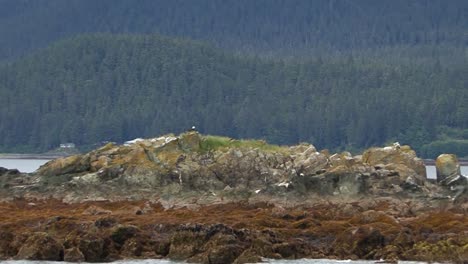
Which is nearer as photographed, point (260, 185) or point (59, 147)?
point (260, 185)

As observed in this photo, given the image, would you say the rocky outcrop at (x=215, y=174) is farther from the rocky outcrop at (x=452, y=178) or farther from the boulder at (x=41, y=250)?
the boulder at (x=41, y=250)

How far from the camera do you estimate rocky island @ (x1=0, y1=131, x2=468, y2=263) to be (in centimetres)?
5294

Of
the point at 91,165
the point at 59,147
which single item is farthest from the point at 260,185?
the point at 59,147

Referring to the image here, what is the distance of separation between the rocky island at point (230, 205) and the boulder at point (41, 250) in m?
0.04

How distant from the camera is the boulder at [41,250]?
173 feet

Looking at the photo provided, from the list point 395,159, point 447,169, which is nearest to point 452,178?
point 447,169

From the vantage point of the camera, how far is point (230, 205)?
206 ft

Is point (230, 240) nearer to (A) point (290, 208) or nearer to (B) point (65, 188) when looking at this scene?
(A) point (290, 208)

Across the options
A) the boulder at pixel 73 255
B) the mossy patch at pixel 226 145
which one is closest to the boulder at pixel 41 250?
the boulder at pixel 73 255

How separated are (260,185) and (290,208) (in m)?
4.78

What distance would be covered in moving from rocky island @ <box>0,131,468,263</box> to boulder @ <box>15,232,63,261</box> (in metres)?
0.04

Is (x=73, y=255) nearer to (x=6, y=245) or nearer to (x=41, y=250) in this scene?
(x=41, y=250)

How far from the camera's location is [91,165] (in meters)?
69.2

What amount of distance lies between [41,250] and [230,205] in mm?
11543
